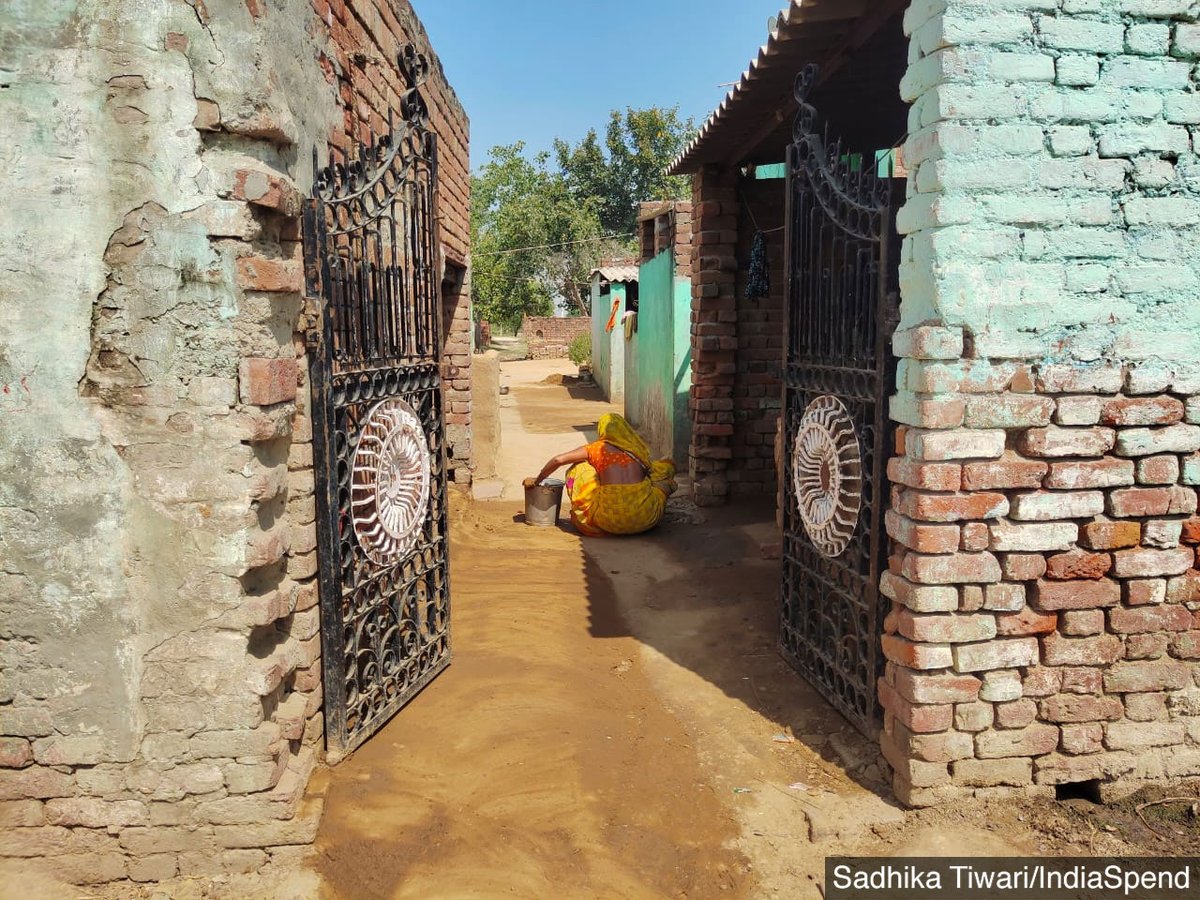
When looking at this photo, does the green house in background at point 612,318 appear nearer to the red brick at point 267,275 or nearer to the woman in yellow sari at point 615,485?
the woman in yellow sari at point 615,485

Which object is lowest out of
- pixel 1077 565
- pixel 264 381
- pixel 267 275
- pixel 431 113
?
pixel 1077 565

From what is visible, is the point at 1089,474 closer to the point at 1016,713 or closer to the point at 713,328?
the point at 1016,713

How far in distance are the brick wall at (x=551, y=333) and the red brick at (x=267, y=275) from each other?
29.8 meters

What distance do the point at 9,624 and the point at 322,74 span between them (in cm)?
244

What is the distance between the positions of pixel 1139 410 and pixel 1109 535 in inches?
17.8

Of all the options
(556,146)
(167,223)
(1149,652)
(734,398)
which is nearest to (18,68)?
(167,223)

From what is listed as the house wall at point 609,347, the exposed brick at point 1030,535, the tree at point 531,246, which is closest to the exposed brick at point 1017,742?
the exposed brick at point 1030,535

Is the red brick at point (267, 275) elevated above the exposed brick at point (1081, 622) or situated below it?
above

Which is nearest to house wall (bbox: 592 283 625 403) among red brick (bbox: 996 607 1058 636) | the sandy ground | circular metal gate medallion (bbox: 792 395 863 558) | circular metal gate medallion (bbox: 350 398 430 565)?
the sandy ground

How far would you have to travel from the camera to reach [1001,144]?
2822 millimetres

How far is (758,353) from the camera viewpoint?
7785mm

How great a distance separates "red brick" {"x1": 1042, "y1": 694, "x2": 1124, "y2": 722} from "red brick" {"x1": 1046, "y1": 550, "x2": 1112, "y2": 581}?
0.45 meters

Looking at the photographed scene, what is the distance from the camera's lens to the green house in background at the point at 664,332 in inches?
385

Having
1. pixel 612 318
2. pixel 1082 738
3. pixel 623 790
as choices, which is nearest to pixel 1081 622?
pixel 1082 738
